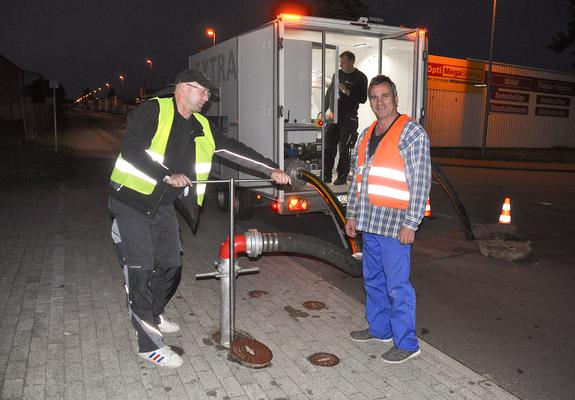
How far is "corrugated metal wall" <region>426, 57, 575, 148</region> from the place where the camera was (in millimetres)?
28531

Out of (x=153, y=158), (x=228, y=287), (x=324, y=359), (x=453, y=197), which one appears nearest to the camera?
(x=153, y=158)

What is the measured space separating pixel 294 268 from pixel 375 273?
239 cm

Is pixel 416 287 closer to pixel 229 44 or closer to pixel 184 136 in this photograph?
pixel 184 136

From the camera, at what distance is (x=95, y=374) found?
11.8ft

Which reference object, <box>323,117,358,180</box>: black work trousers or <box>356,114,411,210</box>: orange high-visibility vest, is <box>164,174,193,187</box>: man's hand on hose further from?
<box>323,117,358,180</box>: black work trousers

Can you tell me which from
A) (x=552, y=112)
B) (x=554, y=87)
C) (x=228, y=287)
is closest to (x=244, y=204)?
(x=228, y=287)

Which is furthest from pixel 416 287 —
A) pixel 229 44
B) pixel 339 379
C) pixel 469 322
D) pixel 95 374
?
pixel 229 44

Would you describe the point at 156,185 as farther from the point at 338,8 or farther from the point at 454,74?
the point at 338,8

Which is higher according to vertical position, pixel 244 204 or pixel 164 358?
pixel 244 204

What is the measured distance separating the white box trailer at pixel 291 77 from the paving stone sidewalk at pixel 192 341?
178 cm

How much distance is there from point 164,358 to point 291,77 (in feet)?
19.7

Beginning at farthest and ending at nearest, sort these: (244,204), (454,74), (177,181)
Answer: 1. (454,74)
2. (244,204)
3. (177,181)

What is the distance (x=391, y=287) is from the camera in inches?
150

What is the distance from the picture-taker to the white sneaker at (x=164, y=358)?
146 inches
